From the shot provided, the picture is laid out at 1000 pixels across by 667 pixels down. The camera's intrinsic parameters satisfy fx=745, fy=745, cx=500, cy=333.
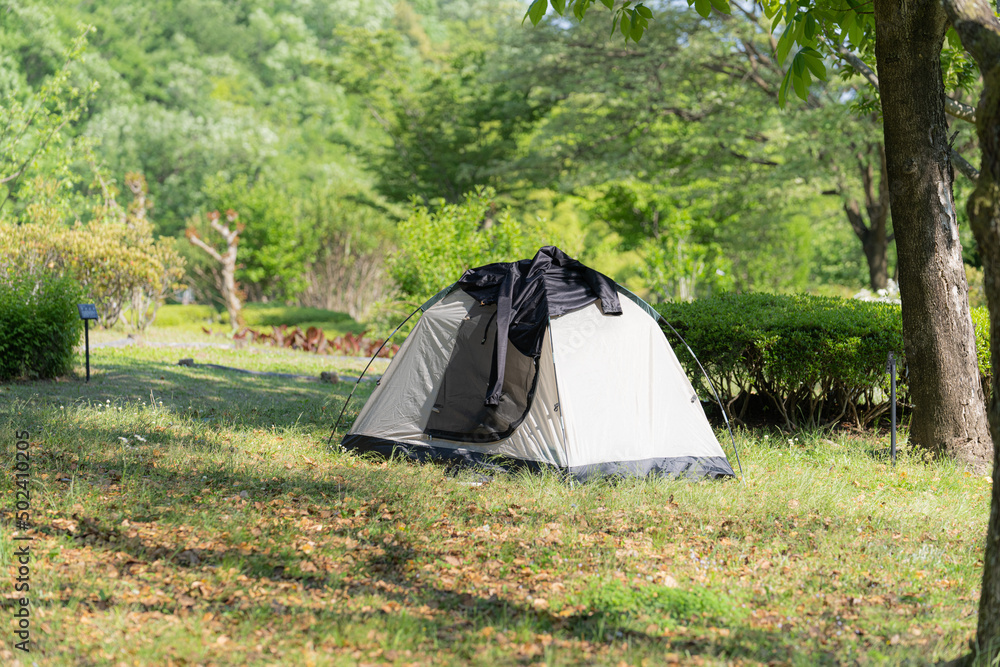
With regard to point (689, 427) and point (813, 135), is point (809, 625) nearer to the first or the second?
point (689, 427)

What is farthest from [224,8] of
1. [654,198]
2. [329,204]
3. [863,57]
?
[863,57]

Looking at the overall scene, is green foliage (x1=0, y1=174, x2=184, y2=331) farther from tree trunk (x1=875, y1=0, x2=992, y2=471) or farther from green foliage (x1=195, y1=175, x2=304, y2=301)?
tree trunk (x1=875, y1=0, x2=992, y2=471)

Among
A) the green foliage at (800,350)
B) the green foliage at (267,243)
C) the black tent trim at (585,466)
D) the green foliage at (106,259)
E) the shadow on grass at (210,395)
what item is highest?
the green foliage at (267,243)

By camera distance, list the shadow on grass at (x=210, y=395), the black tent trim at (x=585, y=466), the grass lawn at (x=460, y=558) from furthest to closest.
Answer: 1. the shadow on grass at (x=210, y=395)
2. the black tent trim at (x=585, y=466)
3. the grass lawn at (x=460, y=558)

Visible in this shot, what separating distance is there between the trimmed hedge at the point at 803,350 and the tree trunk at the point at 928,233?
70 centimetres

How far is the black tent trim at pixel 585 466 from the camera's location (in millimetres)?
5270

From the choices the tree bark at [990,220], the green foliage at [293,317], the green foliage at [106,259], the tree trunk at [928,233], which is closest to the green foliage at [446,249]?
the green foliage at [106,259]

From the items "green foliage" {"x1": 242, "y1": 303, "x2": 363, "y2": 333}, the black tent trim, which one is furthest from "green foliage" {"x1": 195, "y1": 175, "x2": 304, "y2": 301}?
the black tent trim

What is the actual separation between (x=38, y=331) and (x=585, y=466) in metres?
6.33

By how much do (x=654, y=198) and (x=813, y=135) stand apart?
8250 mm

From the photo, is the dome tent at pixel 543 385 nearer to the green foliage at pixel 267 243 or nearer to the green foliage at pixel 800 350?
the green foliage at pixel 800 350

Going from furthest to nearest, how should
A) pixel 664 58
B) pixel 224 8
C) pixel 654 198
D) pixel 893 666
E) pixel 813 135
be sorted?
1. pixel 224 8
2. pixel 654 198
3. pixel 664 58
4. pixel 813 135
5. pixel 893 666

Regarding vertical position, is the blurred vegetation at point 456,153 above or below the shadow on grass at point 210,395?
above

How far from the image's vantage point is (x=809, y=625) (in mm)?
3275
